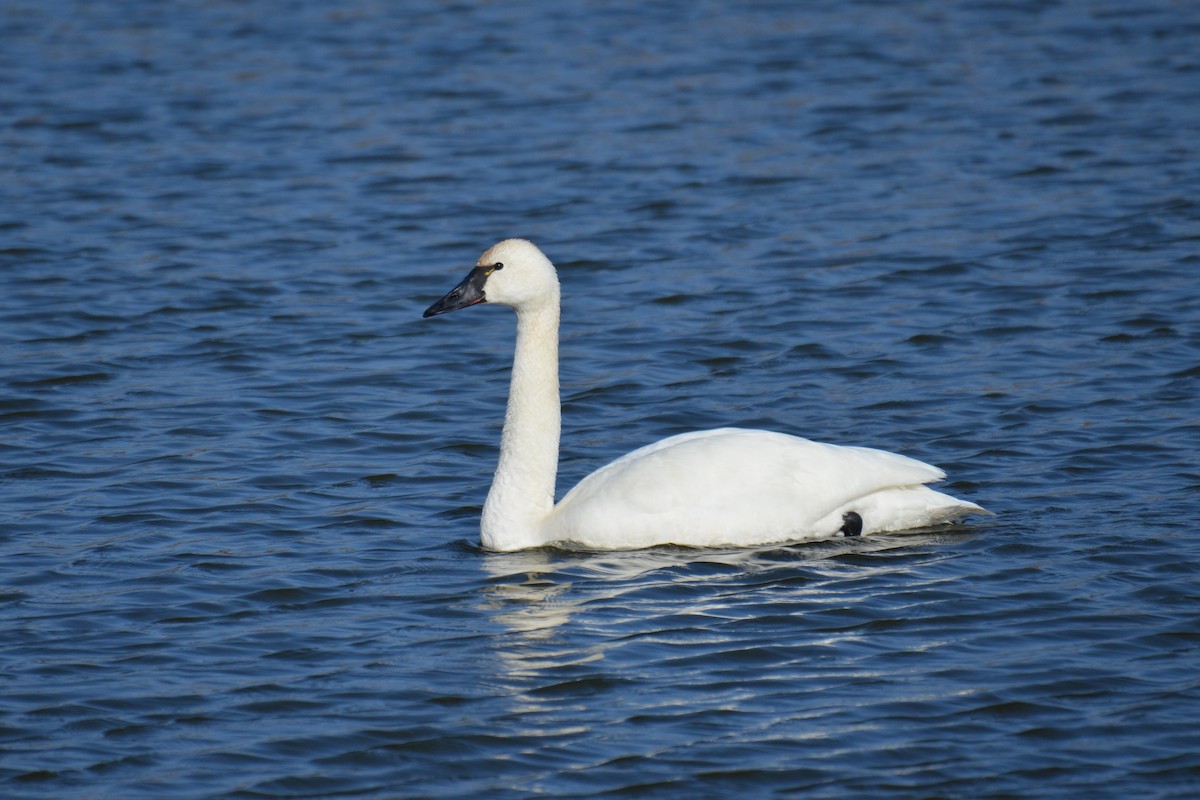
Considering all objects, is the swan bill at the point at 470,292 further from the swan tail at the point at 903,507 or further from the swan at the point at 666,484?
the swan tail at the point at 903,507

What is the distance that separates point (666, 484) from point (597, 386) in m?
3.37

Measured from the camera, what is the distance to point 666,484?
8.95 meters

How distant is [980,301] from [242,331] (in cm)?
532

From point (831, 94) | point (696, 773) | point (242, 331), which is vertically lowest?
point (696, 773)

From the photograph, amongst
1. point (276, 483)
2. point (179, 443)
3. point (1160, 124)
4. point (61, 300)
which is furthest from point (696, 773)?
point (1160, 124)

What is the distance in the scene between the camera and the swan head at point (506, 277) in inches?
367

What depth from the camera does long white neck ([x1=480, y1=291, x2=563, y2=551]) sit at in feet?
30.3

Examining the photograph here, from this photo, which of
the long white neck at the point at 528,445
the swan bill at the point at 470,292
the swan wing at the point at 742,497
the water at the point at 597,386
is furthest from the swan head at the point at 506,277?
the water at the point at 597,386

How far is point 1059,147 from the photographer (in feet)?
59.1

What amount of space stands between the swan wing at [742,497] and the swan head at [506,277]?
39.5 inches

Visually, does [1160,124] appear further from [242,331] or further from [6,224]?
[6,224]

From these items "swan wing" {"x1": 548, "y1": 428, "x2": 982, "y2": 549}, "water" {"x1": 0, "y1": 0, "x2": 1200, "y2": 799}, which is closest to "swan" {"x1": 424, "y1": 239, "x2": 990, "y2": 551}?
"swan wing" {"x1": 548, "y1": 428, "x2": 982, "y2": 549}

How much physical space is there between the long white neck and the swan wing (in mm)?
163

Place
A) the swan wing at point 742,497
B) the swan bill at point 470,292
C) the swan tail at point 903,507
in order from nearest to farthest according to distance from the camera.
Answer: the swan wing at point 742,497
the swan tail at point 903,507
the swan bill at point 470,292
